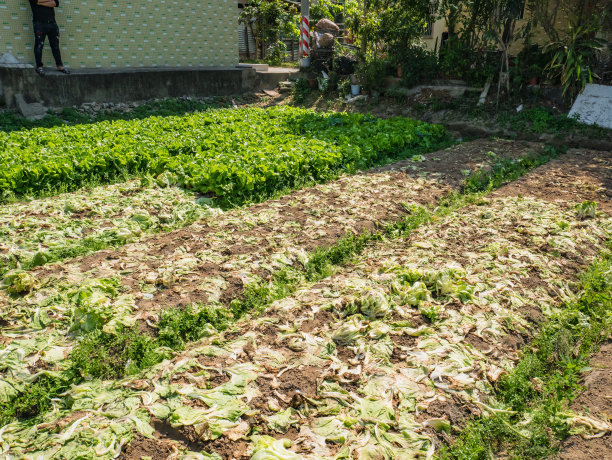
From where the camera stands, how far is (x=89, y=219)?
663 centimetres

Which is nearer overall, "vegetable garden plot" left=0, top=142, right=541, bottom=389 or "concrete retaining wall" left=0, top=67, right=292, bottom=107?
"vegetable garden plot" left=0, top=142, right=541, bottom=389

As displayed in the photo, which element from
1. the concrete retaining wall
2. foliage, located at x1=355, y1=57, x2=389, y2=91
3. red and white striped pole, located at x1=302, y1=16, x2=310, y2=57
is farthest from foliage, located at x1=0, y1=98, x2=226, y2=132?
foliage, located at x1=355, y1=57, x2=389, y2=91

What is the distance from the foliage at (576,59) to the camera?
12023 millimetres

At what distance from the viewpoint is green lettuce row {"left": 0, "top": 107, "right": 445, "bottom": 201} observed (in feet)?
25.2

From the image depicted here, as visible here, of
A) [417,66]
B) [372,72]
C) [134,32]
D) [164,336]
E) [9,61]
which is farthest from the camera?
[134,32]

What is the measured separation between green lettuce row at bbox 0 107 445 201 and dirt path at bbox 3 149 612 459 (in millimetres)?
3130

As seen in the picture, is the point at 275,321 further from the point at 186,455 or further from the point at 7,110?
the point at 7,110

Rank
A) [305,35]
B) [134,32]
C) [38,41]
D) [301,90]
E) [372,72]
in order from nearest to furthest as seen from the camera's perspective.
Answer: [38,41] < [372,72] < [134,32] < [301,90] < [305,35]

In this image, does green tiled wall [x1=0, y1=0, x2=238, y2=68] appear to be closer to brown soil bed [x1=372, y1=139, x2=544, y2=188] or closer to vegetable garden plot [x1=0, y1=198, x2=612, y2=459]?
brown soil bed [x1=372, y1=139, x2=544, y2=188]

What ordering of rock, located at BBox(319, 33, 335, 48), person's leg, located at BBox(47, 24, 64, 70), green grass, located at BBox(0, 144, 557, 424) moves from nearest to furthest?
1. green grass, located at BBox(0, 144, 557, 424)
2. person's leg, located at BBox(47, 24, 64, 70)
3. rock, located at BBox(319, 33, 335, 48)

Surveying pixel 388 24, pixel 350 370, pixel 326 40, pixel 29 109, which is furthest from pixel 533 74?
pixel 29 109

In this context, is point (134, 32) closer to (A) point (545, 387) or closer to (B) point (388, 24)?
(B) point (388, 24)

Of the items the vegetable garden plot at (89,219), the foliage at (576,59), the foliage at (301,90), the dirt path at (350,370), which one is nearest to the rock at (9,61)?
the vegetable garden plot at (89,219)

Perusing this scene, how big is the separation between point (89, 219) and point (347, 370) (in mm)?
4466
